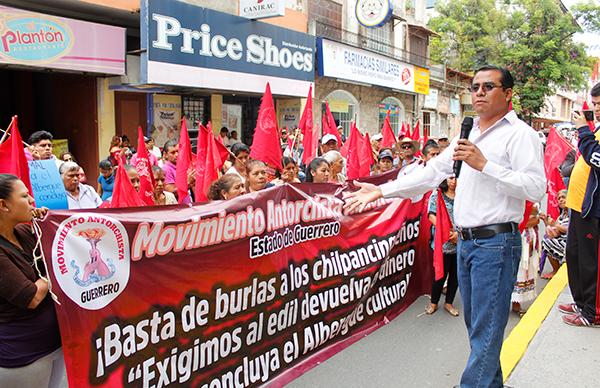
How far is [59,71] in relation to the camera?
33.6 ft

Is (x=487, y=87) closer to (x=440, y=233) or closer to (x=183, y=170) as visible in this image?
(x=440, y=233)

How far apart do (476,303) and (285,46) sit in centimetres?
1342

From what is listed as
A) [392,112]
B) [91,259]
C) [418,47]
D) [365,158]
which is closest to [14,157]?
[91,259]

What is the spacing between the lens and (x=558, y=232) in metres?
5.23

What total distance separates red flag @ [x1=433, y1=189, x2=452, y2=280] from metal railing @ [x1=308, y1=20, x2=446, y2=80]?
13526 mm

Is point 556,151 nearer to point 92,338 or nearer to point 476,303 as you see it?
point 476,303

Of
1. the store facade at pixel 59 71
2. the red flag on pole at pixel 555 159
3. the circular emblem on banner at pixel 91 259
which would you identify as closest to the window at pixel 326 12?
the store facade at pixel 59 71

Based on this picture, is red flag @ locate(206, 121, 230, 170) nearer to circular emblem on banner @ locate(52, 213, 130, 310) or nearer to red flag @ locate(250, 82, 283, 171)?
red flag @ locate(250, 82, 283, 171)

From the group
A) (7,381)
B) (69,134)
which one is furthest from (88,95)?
(7,381)

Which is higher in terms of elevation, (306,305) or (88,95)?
(88,95)

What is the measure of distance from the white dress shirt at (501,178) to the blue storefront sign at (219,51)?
978 centimetres

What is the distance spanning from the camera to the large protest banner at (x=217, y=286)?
258cm

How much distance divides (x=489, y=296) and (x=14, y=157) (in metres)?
3.47

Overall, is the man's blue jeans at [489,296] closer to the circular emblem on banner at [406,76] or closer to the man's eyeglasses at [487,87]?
the man's eyeglasses at [487,87]
